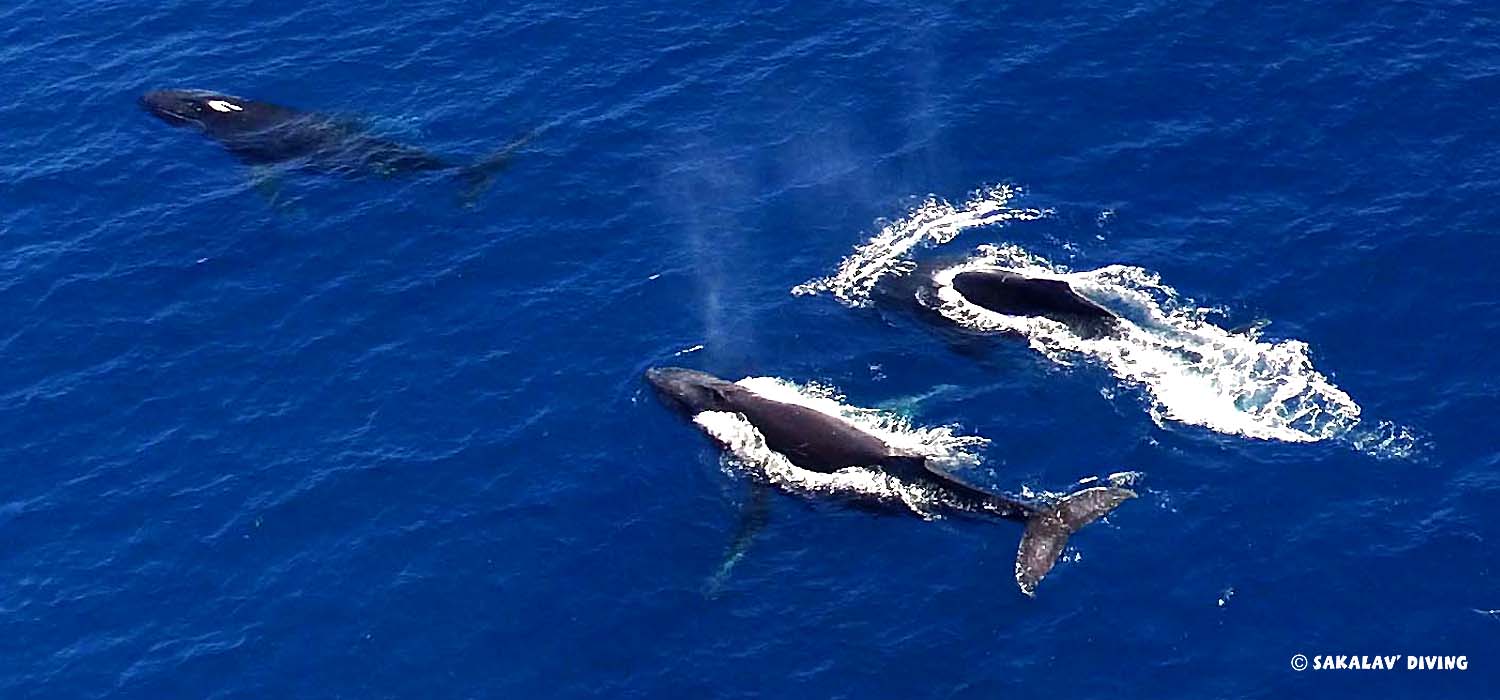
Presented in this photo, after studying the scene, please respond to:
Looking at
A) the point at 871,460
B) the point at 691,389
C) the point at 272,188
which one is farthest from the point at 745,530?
the point at 272,188

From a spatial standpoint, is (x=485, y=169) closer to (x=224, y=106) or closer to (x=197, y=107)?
(x=224, y=106)

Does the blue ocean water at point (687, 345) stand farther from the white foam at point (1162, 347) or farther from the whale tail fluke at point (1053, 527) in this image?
the white foam at point (1162, 347)

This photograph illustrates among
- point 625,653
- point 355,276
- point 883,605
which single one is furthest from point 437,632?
point 355,276

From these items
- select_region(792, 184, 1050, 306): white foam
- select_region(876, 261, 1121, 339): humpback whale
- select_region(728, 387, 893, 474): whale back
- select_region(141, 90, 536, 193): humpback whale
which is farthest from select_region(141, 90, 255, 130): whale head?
select_region(876, 261, 1121, 339): humpback whale

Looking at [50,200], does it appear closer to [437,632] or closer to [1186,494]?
[437,632]

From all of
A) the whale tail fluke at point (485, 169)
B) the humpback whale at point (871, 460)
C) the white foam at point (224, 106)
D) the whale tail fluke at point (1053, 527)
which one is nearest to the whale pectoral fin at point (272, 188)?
the white foam at point (224, 106)

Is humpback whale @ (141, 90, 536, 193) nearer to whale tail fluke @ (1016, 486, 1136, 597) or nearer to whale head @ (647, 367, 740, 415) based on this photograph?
whale head @ (647, 367, 740, 415)
